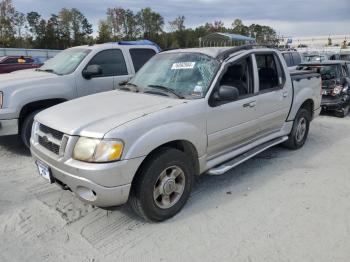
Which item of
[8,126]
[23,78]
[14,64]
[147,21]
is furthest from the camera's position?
[147,21]

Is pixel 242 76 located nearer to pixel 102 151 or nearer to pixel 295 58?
pixel 102 151

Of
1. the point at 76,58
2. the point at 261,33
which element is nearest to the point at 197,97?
the point at 76,58

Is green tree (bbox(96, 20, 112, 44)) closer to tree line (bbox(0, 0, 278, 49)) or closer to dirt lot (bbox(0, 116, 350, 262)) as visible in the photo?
tree line (bbox(0, 0, 278, 49))

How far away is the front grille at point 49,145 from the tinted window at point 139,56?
12.4 ft

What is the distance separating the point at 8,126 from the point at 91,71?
176 centimetres

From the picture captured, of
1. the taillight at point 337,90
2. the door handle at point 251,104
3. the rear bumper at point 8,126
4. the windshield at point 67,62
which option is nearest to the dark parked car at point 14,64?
the windshield at point 67,62

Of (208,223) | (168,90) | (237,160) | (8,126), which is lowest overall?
(208,223)

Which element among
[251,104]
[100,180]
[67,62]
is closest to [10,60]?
[67,62]

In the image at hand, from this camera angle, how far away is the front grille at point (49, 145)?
11.4 feet

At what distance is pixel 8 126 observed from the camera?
17.7 feet

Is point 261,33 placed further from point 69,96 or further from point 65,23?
point 69,96

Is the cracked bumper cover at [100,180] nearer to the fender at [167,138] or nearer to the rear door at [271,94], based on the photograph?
the fender at [167,138]

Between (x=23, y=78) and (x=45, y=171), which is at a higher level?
(x=23, y=78)

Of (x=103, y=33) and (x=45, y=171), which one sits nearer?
(x=45, y=171)
